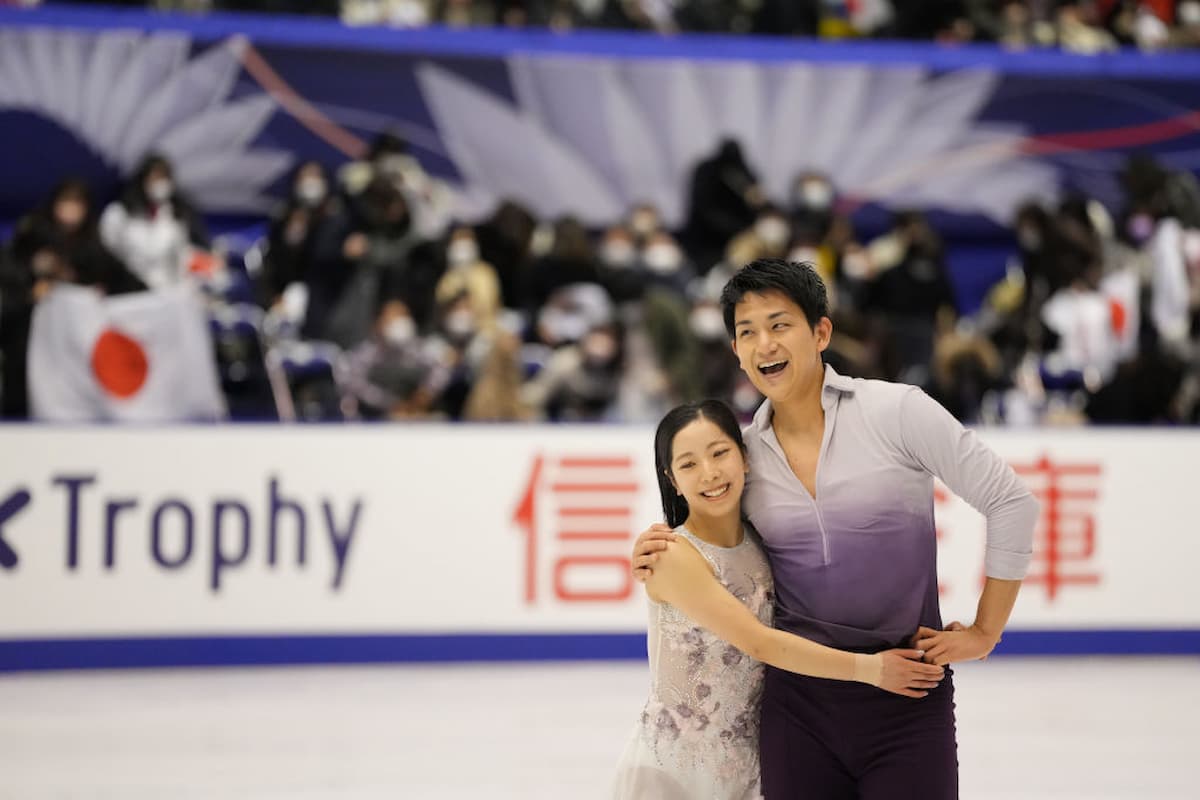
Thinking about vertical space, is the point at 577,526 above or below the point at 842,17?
below

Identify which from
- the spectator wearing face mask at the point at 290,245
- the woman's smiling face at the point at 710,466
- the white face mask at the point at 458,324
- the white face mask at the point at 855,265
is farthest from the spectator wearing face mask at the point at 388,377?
the woman's smiling face at the point at 710,466

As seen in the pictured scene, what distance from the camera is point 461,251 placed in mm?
8555

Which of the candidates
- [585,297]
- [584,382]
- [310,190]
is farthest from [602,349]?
[310,190]

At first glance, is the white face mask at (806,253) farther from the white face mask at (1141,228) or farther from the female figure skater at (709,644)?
the female figure skater at (709,644)

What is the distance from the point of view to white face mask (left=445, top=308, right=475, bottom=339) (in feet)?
26.1

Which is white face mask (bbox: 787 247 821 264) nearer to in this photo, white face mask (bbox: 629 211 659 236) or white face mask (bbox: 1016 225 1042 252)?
white face mask (bbox: 629 211 659 236)

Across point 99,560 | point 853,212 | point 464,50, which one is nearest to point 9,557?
point 99,560

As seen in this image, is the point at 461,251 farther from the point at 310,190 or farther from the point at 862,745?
the point at 862,745

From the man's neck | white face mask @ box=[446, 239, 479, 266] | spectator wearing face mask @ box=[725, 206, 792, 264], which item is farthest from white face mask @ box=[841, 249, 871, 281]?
the man's neck

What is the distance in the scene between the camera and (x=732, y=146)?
33.4ft

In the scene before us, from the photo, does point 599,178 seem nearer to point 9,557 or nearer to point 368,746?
point 9,557

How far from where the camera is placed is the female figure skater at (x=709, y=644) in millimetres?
2445

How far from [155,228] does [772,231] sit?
378 centimetres

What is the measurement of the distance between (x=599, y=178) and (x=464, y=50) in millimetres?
1369
